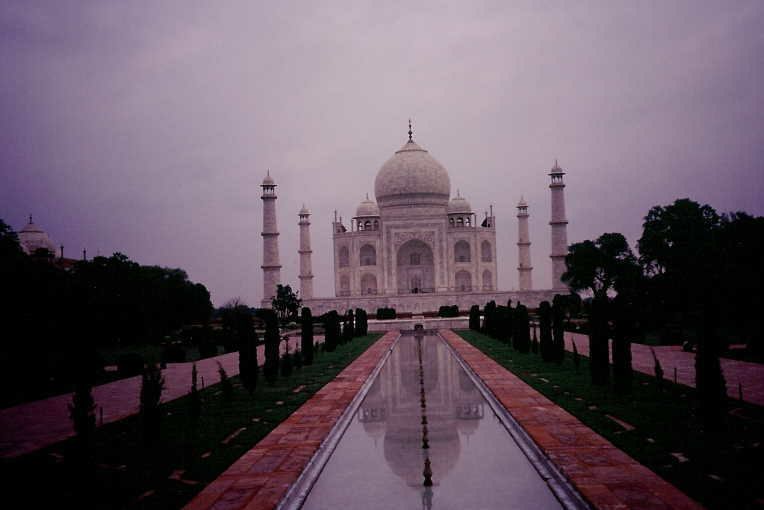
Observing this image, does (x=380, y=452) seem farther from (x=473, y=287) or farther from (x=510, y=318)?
(x=473, y=287)

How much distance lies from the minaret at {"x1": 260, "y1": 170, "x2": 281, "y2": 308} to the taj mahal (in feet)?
0.16

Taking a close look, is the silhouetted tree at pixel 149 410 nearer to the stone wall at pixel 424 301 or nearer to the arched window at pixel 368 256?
the stone wall at pixel 424 301

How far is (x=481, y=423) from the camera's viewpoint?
295 inches

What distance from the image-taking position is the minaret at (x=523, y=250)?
36.2 m

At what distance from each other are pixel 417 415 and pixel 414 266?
102ft

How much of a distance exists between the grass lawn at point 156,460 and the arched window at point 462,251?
1120 inches

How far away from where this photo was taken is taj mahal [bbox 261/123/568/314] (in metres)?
33.9

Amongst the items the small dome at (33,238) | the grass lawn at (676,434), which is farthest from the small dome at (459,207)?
the grass lawn at (676,434)

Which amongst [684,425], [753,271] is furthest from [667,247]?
[684,425]

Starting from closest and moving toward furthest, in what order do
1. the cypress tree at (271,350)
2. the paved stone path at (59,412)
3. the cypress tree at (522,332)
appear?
1. the paved stone path at (59,412)
2. the cypress tree at (271,350)
3. the cypress tree at (522,332)

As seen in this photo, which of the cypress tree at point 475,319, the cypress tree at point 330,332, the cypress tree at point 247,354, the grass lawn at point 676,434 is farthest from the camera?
the cypress tree at point 475,319

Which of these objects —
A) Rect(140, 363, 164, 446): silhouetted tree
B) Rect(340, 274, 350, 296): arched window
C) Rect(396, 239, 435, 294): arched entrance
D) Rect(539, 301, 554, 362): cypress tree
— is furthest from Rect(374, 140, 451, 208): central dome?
Rect(140, 363, 164, 446): silhouetted tree

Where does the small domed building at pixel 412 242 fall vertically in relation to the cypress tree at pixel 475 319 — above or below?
above

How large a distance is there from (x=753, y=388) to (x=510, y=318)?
9718mm
